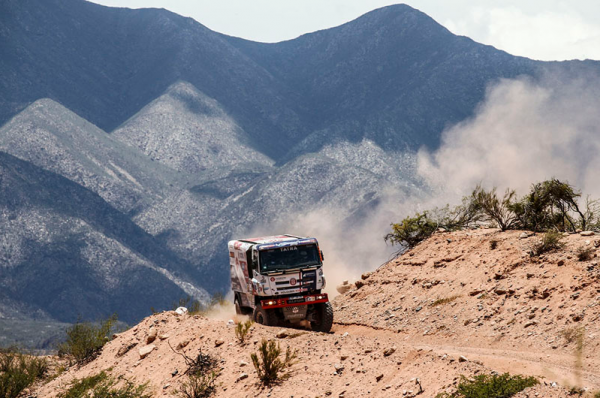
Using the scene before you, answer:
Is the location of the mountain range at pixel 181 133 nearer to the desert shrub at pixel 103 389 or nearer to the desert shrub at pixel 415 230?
the desert shrub at pixel 415 230

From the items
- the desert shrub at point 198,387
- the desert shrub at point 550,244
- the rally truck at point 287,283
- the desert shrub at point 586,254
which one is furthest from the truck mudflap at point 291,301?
the desert shrub at point 586,254

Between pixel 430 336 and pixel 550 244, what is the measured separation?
4359mm

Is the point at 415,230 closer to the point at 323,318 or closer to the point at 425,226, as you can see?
the point at 425,226

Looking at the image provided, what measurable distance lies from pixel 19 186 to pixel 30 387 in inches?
2542

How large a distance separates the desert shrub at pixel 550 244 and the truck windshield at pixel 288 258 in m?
6.27

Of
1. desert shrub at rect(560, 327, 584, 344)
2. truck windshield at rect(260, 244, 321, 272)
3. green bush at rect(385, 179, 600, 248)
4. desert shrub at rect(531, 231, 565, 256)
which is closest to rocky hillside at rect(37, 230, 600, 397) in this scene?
desert shrub at rect(560, 327, 584, 344)

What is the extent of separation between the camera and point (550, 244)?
1934cm

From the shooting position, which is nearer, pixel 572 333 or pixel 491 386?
pixel 491 386

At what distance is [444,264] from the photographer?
22609 mm

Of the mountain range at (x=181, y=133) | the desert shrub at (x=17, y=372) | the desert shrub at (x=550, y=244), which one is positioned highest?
the mountain range at (x=181, y=133)

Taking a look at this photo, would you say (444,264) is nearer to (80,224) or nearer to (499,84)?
(80,224)

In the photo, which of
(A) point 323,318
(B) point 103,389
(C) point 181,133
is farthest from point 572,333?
(C) point 181,133

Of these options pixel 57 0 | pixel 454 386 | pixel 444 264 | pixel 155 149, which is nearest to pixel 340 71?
pixel 155 149

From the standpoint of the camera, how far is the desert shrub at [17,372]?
782 inches
